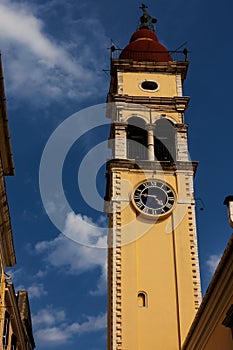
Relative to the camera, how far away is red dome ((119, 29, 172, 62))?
40.6 m

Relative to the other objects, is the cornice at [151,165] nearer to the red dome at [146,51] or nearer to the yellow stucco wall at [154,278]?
the yellow stucco wall at [154,278]

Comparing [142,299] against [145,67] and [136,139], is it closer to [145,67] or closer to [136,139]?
[136,139]

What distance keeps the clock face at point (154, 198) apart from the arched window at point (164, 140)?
94.1 inches

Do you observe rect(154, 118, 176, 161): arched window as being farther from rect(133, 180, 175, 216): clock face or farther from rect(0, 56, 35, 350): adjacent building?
rect(0, 56, 35, 350): adjacent building

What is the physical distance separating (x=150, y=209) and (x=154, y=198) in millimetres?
868

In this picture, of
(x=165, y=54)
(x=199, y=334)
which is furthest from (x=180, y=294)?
(x=165, y=54)

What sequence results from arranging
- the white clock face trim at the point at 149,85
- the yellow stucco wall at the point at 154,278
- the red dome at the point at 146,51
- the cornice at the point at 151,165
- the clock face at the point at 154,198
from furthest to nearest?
1. the red dome at the point at 146,51
2. the white clock face trim at the point at 149,85
3. the cornice at the point at 151,165
4. the clock face at the point at 154,198
5. the yellow stucco wall at the point at 154,278

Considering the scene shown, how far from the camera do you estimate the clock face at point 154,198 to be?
32.0 metres

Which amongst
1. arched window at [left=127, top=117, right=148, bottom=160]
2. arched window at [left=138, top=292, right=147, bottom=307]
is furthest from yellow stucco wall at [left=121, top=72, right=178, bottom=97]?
arched window at [left=138, top=292, right=147, bottom=307]

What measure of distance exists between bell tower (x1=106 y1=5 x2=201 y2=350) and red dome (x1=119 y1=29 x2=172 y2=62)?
0.40ft

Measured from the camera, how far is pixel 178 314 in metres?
28.6

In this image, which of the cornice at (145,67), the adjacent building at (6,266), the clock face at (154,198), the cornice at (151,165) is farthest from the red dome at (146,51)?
the adjacent building at (6,266)

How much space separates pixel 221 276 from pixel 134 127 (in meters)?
19.5

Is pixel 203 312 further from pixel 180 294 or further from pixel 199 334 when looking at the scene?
pixel 180 294
